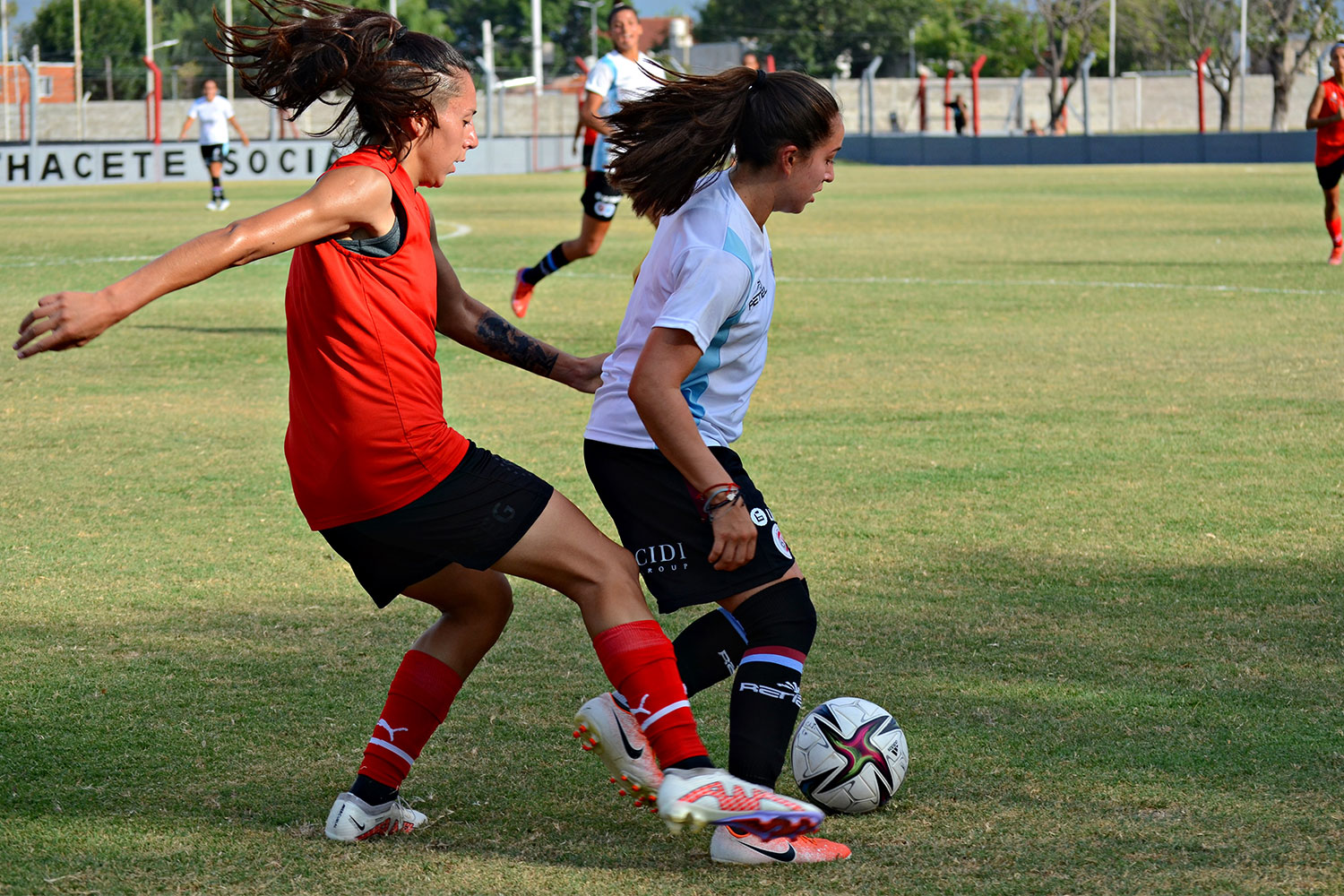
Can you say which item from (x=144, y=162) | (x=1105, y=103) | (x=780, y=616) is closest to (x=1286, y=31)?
(x=1105, y=103)

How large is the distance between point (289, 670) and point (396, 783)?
49.5 inches

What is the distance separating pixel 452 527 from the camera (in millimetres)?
3217

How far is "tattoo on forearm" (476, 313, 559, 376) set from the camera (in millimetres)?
3787

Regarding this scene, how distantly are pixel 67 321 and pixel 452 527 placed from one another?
2.74ft

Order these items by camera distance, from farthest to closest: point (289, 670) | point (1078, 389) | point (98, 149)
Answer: point (98, 149) < point (1078, 389) < point (289, 670)

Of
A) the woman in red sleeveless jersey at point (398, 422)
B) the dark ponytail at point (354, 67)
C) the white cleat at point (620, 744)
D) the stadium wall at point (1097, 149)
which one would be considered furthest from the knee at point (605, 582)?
the stadium wall at point (1097, 149)

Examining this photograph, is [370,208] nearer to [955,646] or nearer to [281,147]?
[955,646]

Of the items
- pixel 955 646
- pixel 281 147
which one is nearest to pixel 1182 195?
pixel 281 147

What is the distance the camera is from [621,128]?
11.9 feet

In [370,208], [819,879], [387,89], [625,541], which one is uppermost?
[387,89]

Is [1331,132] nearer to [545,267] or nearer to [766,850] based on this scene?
[545,267]

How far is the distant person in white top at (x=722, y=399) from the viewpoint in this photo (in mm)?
3297

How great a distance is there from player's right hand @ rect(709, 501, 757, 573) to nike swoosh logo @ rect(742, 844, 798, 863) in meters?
0.58

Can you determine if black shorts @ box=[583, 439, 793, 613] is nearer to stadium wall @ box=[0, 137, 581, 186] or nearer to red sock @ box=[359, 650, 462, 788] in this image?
red sock @ box=[359, 650, 462, 788]
